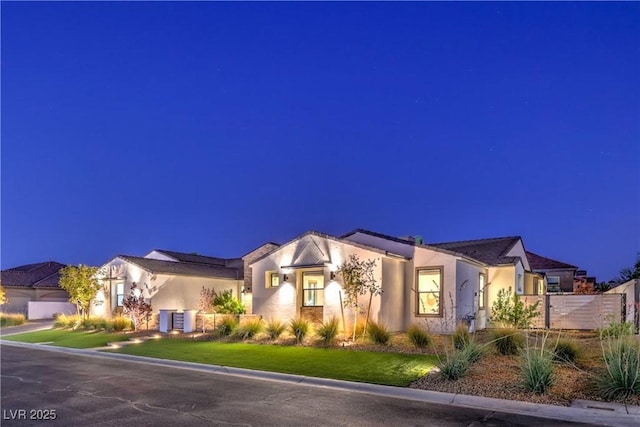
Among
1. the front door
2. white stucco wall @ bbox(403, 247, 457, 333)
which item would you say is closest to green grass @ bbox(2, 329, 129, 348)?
the front door

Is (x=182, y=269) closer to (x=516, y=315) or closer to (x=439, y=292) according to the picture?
(x=439, y=292)

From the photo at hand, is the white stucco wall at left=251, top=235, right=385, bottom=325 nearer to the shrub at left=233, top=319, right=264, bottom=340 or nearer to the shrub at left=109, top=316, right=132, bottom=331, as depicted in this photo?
the shrub at left=233, top=319, right=264, bottom=340

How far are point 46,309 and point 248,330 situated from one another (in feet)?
84.5

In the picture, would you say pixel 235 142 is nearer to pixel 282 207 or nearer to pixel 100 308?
pixel 282 207

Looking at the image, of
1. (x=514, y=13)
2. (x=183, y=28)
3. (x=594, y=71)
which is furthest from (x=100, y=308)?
(x=594, y=71)

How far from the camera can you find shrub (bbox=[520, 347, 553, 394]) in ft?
29.7

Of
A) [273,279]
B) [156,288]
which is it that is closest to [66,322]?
[156,288]

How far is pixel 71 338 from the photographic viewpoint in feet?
73.3

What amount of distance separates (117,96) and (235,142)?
2724cm

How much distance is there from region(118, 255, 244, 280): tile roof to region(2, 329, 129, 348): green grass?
17.0 ft

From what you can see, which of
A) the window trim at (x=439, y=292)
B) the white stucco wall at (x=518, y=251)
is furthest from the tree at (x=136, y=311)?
the white stucco wall at (x=518, y=251)

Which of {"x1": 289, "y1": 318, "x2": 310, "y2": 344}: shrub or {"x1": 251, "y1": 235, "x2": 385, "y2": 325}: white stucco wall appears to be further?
{"x1": 251, "y1": 235, "x2": 385, "y2": 325}: white stucco wall

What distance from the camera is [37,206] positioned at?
71.6 metres

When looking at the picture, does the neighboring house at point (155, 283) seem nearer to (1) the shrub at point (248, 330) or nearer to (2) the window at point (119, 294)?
(2) the window at point (119, 294)
